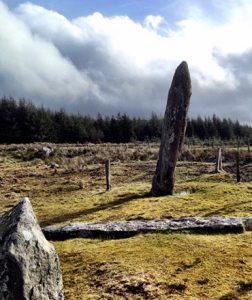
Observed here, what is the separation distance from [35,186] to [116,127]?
74.8 m

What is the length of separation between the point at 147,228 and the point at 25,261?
7795mm

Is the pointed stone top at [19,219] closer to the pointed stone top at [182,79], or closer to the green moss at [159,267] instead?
the green moss at [159,267]

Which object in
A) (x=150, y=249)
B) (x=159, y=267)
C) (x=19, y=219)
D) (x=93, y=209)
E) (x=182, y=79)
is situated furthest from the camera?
(x=182, y=79)

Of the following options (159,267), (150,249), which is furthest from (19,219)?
(150,249)

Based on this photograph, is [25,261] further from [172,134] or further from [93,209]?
[172,134]

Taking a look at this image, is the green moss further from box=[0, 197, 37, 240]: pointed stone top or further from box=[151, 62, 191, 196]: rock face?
box=[151, 62, 191, 196]: rock face

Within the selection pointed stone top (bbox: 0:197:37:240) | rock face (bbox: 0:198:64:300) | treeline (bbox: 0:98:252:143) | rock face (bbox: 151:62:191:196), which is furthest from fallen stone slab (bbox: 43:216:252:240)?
treeline (bbox: 0:98:252:143)

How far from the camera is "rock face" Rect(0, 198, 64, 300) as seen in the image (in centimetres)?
840

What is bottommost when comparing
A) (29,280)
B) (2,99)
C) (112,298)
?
(112,298)

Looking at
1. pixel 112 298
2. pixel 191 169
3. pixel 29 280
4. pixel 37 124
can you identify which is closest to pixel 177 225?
pixel 112 298

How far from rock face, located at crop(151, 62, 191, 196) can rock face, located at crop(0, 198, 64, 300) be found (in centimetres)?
1468

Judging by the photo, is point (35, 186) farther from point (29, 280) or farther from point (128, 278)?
point (29, 280)

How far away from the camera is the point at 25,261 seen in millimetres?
A: 8547

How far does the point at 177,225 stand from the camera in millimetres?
15961
